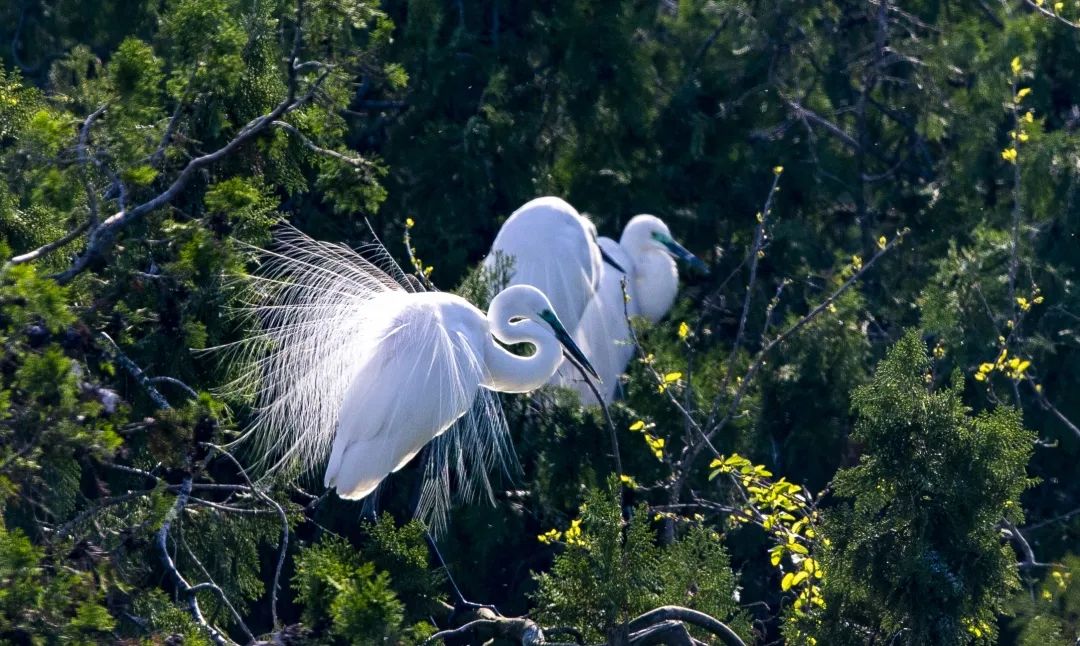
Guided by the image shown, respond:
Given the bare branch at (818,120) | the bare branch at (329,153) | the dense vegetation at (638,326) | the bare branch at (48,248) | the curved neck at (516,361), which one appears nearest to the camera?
the bare branch at (48,248)

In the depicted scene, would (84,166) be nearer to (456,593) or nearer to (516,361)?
(456,593)

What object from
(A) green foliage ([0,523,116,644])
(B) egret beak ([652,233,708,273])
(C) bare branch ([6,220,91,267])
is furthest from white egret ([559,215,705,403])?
(A) green foliage ([0,523,116,644])

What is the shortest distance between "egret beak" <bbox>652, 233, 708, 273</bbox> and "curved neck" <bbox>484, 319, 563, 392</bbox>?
1.69 metres

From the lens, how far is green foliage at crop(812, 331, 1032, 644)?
12.3ft

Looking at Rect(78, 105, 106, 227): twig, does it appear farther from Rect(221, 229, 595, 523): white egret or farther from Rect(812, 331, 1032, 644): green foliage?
Rect(812, 331, 1032, 644): green foliage

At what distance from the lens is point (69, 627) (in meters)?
3.22

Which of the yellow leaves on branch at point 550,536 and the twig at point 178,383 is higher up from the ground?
the twig at point 178,383

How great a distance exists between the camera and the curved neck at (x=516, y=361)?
589cm

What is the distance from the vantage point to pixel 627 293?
7.44 meters

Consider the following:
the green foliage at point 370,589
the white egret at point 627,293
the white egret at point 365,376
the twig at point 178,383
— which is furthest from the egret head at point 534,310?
the green foliage at point 370,589

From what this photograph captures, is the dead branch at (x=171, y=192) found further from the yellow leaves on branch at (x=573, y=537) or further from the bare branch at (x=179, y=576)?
the yellow leaves on branch at (x=573, y=537)

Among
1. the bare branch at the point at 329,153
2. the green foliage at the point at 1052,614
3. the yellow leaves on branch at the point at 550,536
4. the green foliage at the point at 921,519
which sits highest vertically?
the bare branch at the point at 329,153

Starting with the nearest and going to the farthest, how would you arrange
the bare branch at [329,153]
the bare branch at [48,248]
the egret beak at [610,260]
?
the bare branch at [48,248], the bare branch at [329,153], the egret beak at [610,260]

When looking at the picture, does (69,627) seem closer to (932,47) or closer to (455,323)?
(455,323)
